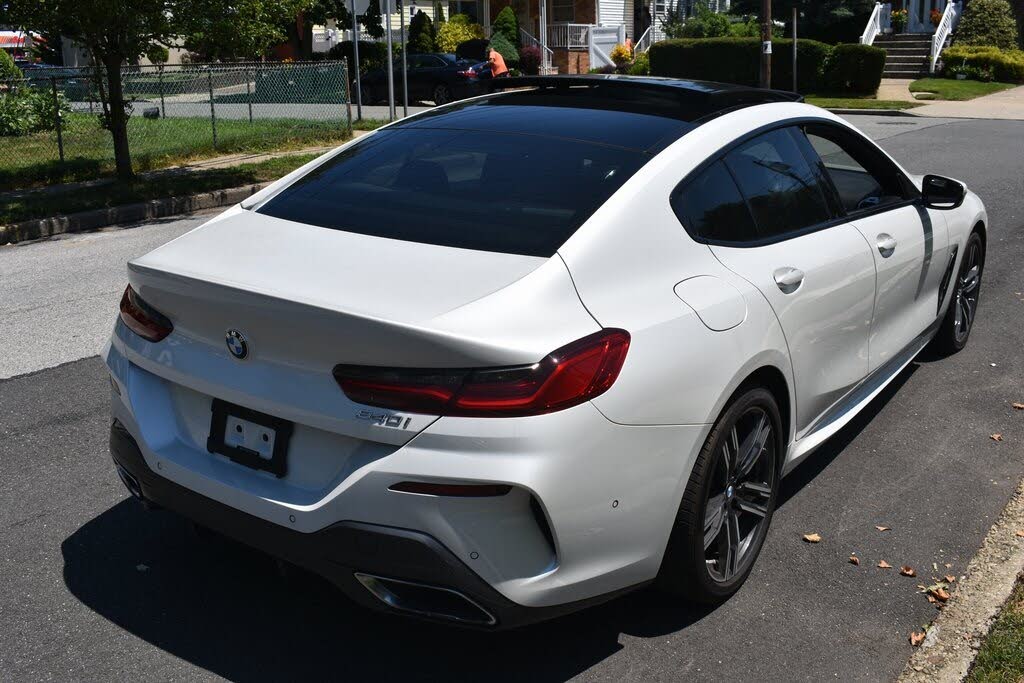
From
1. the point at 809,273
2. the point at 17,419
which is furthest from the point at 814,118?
the point at 17,419

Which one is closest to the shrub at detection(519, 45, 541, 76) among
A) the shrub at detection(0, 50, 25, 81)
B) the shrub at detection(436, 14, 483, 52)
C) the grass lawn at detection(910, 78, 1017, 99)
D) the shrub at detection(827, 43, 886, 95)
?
the shrub at detection(436, 14, 483, 52)

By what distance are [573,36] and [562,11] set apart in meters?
4.37

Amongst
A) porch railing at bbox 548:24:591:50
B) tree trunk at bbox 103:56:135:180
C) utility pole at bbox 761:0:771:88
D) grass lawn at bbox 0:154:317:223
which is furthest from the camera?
porch railing at bbox 548:24:591:50

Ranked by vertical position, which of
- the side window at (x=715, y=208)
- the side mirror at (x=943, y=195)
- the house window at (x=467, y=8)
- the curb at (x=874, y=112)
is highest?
the house window at (x=467, y=8)

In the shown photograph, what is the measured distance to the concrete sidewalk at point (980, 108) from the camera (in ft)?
78.2

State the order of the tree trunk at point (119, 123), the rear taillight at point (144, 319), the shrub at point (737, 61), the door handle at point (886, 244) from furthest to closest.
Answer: the shrub at point (737, 61) → the tree trunk at point (119, 123) → the door handle at point (886, 244) → the rear taillight at point (144, 319)

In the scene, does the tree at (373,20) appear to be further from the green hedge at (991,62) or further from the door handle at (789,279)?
the door handle at (789,279)

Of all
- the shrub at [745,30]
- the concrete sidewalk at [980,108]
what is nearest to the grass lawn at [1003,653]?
the concrete sidewalk at [980,108]

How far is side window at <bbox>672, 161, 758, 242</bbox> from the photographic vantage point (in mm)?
3686

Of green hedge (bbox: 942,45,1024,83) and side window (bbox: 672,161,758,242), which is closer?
side window (bbox: 672,161,758,242)

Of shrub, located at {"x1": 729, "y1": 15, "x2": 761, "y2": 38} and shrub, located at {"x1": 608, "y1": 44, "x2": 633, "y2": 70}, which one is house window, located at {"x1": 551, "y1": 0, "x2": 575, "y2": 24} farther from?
shrub, located at {"x1": 729, "y1": 15, "x2": 761, "y2": 38}

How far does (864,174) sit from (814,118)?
0.93 metres

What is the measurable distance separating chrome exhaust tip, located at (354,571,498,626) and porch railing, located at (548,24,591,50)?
41.5 meters

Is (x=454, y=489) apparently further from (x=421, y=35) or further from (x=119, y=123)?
(x=421, y=35)
